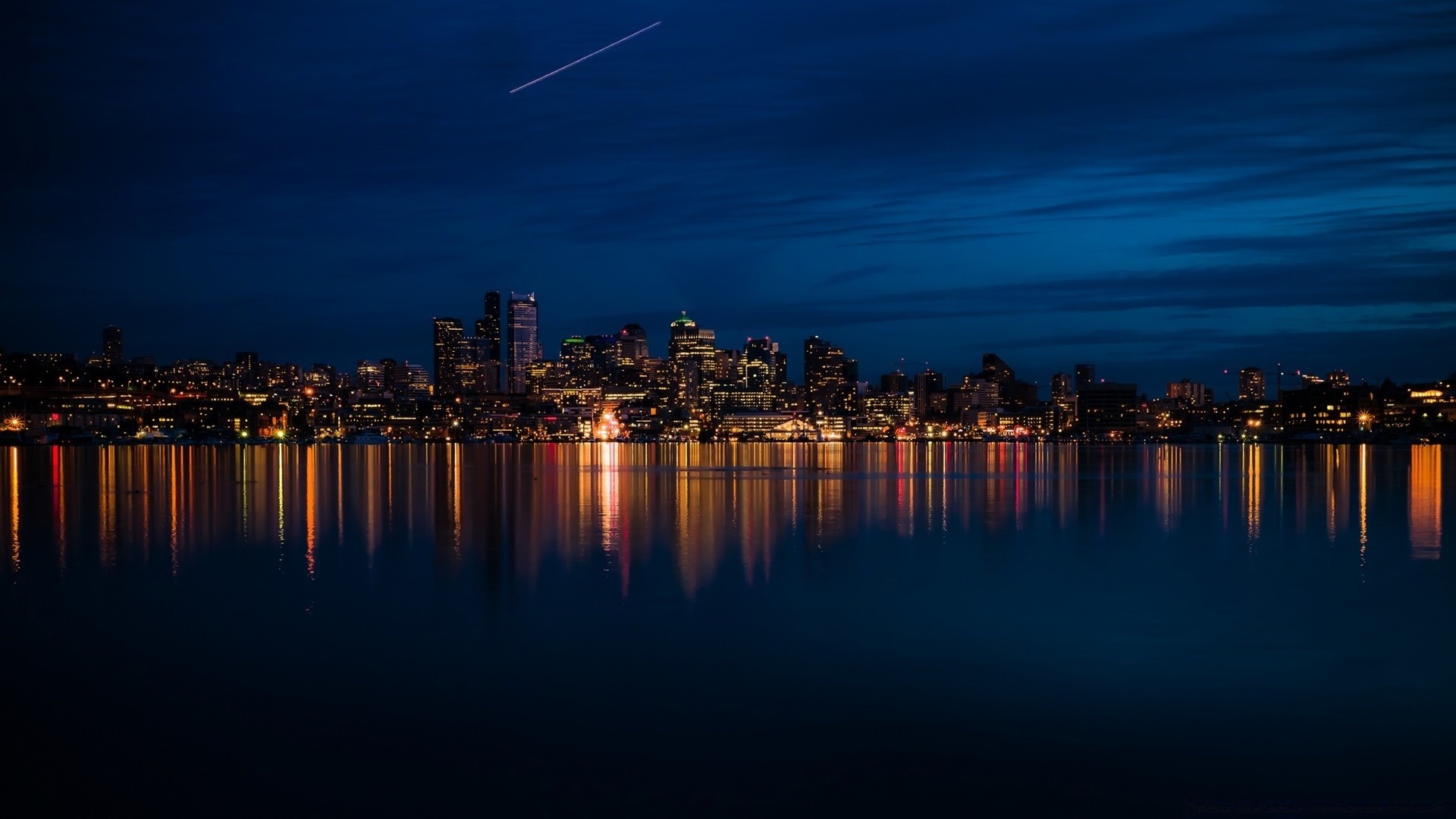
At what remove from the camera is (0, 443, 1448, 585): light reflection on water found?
81.3 ft

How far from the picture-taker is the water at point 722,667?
9.68 meters

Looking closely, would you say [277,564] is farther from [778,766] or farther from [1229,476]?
[1229,476]

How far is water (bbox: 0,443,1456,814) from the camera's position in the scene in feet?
31.8

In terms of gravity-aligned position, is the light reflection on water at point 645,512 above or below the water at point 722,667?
below

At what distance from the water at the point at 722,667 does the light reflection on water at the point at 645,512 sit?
311 millimetres

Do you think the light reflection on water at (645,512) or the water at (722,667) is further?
the light reflection on water at (645,512)

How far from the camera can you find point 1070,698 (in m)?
12.2

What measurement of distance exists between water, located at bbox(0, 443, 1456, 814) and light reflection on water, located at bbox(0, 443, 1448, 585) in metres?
0.31

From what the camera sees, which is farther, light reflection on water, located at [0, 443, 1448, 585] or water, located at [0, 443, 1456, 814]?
light reflection on water, located at [0, 443, 1448, 585]

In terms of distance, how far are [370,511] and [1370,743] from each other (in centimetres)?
2932

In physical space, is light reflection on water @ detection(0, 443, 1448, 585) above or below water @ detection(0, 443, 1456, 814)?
below

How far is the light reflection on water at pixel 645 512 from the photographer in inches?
976

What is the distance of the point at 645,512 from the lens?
1407 inches

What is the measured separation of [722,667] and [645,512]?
22.1m
